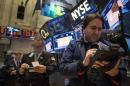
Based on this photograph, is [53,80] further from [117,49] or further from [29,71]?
[117,49]

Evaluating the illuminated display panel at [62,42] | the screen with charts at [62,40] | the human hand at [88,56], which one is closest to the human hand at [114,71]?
the human hand at [88,56]

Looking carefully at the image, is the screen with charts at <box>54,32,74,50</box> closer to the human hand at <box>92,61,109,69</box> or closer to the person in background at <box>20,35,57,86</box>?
the person in background at <box>20,35,57,86</box>

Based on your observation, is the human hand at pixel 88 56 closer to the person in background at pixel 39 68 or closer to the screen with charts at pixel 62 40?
the person in background at pixel 39 68

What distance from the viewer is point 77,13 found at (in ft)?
22.0

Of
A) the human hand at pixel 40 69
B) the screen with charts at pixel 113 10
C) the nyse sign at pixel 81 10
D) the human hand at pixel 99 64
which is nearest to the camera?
the human hand at pixel 99 64

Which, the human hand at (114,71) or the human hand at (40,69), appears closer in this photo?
the human hand at (114,71)

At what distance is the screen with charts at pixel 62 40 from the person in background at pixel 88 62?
17.1 feet

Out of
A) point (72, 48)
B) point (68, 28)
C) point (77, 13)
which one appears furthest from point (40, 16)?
point (72, 48)

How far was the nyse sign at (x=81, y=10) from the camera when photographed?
6117mm

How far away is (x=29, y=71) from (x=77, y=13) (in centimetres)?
351

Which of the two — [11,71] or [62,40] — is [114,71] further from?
[62,40]

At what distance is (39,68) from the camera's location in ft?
11.2

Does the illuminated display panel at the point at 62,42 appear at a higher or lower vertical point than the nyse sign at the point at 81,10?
lower

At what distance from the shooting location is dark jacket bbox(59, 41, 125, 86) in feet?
6.84
